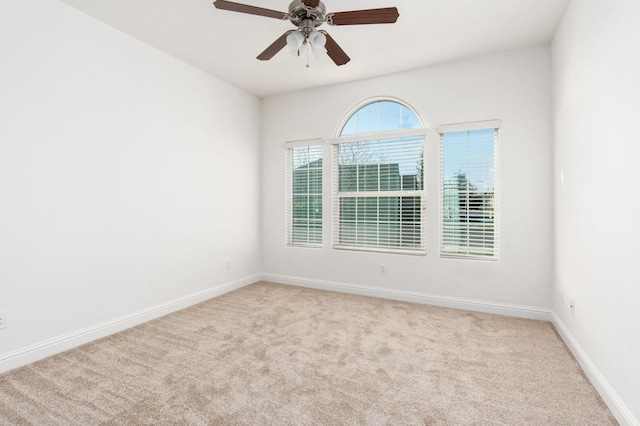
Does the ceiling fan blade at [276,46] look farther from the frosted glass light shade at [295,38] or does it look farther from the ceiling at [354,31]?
the ceiling at [354,31]

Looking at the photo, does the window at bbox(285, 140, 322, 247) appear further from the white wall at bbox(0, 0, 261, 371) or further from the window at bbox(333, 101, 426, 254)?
the white wall at bbox(0, 0, 261, 371)

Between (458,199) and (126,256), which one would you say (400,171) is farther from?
(126,256)

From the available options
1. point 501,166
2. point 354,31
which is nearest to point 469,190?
point 501,166

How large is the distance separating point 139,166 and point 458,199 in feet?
11.1

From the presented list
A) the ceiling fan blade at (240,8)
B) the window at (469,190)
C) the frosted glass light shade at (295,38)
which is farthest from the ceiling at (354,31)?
the window at (469,190)

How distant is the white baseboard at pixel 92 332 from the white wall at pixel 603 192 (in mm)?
3615

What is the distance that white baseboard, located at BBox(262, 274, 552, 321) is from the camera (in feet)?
10.5

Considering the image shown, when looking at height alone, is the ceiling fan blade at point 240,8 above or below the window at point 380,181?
above

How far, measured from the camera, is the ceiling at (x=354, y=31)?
2496mm

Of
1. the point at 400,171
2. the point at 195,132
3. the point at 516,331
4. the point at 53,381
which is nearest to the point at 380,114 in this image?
the point at 400,171

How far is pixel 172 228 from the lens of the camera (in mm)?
3416

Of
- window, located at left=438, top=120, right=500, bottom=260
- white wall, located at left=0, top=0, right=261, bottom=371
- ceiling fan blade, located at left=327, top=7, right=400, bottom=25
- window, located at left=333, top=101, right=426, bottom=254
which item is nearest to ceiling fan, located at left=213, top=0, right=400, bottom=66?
ceiling fan blade, located at left=327, top=7, right=400, bottom=25

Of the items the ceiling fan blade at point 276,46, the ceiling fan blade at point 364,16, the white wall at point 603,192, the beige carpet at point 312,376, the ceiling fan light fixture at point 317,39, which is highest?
the ceiling fan blade at point 276,46

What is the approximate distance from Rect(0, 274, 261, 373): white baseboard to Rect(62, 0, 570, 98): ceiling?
8.71 ft
